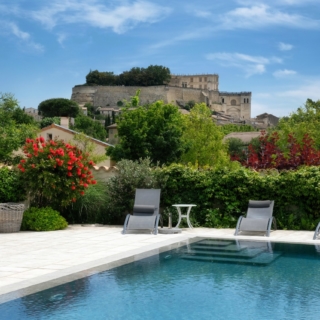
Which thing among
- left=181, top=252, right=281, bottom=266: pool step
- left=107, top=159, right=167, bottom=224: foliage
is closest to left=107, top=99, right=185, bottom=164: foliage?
left=107, top=159, right=167, bottom=224: foliage

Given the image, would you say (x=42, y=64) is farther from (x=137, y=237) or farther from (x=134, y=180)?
(x=137, y=237)

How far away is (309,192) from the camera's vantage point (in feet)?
39.2

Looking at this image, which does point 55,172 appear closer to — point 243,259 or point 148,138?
point 243,259

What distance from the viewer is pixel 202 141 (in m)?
34.1

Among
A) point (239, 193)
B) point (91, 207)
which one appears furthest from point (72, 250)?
point (239, 193)

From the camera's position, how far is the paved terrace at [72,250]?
21.7 feet

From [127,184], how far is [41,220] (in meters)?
2.28

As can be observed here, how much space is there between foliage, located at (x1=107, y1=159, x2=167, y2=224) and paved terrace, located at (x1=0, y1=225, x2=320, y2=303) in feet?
2.12

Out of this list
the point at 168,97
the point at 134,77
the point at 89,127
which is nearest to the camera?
the point at 89,127

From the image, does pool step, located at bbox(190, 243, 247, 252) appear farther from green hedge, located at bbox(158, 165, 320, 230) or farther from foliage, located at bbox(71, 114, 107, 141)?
foliage, located at bbox(71, 114, 107, 141)

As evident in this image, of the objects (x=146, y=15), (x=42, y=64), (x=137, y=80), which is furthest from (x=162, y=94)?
(x=146, y=15)

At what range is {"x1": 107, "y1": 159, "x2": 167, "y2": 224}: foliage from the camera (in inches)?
509

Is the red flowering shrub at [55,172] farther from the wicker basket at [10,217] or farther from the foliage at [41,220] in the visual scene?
the wicker basket at [10,217]

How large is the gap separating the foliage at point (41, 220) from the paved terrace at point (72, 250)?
1.10 ft
